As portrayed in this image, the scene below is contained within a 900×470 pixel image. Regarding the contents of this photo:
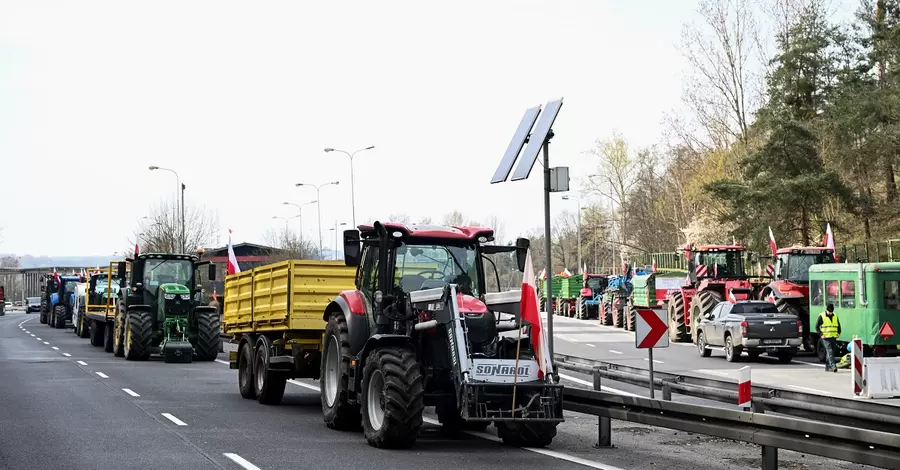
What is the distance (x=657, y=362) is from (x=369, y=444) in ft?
60.8

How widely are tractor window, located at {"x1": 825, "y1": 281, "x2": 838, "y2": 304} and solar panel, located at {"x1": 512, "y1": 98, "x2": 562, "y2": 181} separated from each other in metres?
15.0

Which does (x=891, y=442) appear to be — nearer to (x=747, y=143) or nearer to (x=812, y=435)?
(x=812, y=435)

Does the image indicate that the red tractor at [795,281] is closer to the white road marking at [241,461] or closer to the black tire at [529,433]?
the black tire at [529,433]

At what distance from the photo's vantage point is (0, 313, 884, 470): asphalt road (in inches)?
480

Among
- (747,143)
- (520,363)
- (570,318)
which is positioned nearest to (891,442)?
(520,363)

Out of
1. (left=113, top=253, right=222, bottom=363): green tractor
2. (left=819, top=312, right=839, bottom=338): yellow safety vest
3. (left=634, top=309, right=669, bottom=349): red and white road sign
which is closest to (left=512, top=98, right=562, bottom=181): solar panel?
(left=634, top=309, right=669, bottom=349): red and white road sign

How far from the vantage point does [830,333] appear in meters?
28.1

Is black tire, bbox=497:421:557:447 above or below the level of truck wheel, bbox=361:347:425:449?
below

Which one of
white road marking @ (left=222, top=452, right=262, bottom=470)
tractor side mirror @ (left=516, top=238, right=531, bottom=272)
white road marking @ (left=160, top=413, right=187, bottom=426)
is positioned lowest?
white road marking @ (left=160, top=413, right=187, bottom=426)

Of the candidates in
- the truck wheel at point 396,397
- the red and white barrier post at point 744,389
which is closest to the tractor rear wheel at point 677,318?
the red and white barrier post at point 744,389

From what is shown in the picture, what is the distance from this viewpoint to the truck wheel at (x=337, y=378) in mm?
14688

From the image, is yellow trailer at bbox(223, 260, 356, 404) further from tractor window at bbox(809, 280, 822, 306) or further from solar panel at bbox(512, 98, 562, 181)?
tractor window at bbox(809, 280, 822, 306)

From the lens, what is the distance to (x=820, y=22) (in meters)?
48.5

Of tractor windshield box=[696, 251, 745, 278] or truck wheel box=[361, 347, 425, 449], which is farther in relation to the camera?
tractor windshield box=[696, 251, 745, 278]
